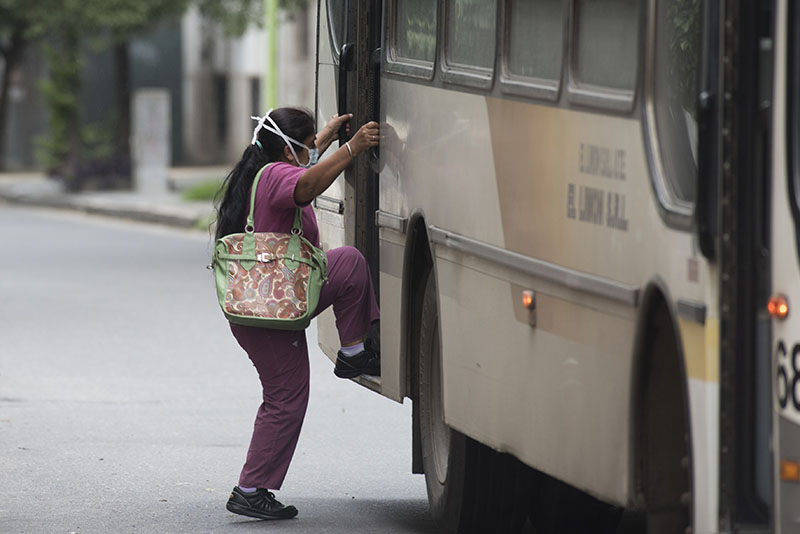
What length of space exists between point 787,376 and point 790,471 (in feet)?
0.75

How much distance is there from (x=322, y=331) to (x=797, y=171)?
15.3 feet

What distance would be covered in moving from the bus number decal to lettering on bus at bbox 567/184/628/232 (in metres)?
0.77

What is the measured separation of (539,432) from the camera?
232 inches

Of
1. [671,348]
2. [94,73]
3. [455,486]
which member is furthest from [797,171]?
[94,73]

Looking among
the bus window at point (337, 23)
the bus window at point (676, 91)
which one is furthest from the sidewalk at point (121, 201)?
the bus window at point (676, 91)

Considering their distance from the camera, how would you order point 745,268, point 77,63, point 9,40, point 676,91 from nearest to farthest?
point 745,268
point 676,91
point 77,63
point 9,40

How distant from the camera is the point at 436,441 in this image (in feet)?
24.1

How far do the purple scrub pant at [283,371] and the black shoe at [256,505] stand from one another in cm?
5

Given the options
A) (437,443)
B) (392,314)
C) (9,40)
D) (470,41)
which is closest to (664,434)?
(470,41)

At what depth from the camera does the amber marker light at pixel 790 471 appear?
4480 millimetres

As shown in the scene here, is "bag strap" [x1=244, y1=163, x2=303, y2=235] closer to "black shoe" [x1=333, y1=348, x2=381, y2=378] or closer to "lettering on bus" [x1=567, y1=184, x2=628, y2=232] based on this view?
"black shoe" [x1=333, y1=348, x2=381, y2=378]

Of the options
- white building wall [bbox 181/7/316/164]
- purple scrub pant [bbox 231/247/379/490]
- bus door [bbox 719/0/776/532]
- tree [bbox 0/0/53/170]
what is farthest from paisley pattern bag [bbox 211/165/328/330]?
white building wall [bbox 181/7/316/164]

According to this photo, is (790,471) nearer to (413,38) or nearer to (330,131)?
(413,38)

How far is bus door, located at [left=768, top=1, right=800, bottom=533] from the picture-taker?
4.49 m
